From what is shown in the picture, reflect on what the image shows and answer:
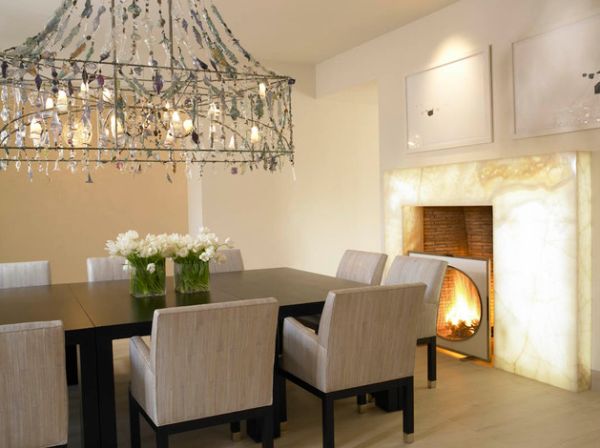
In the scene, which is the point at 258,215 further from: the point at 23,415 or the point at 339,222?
the point at 23,415

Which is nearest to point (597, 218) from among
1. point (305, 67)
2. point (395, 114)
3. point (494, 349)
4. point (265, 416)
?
point (494, 349)

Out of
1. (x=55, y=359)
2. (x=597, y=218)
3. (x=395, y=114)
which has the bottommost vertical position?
(x=55, y=359)

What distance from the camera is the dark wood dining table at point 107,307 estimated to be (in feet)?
8.91

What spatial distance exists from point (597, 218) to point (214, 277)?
2.55 m

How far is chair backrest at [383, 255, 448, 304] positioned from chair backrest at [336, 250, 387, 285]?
0.42ft

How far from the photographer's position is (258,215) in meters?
6.58

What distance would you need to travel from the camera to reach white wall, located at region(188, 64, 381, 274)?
255 inches

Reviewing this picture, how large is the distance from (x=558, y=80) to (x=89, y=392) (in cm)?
332

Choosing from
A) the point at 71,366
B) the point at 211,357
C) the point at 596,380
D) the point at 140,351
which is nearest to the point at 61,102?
the point at 140,351

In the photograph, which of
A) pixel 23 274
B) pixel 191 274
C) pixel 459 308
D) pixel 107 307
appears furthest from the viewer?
pixel 459 308

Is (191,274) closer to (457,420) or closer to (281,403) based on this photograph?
(281,403)

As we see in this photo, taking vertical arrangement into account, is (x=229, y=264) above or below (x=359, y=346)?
above

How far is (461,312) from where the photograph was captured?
4.79 meters

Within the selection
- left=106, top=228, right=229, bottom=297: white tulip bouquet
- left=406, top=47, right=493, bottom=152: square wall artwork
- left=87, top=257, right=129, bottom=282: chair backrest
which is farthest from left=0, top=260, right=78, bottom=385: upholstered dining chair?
left=406, top=47, right=493, bottom=152: square wall artwork
